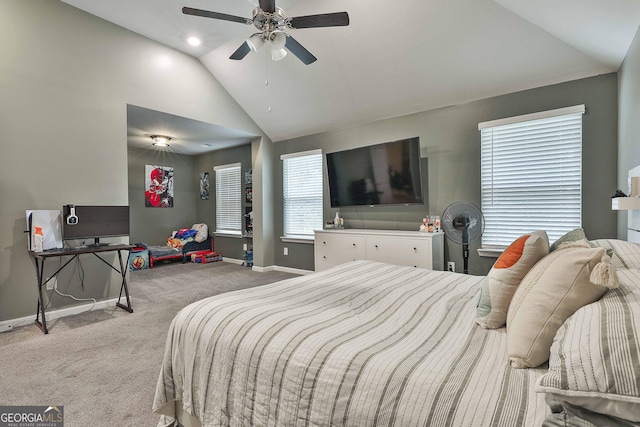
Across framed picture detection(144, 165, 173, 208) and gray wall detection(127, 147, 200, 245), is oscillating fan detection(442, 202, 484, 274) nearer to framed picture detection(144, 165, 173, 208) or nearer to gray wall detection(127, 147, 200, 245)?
gray wall detection(127, 147, 200, 245)

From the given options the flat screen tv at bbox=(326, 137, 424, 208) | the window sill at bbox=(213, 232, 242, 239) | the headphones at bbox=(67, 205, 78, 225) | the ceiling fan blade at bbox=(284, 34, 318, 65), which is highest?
the ceiling fan blade at bbox=(284, 34, 318, 65)

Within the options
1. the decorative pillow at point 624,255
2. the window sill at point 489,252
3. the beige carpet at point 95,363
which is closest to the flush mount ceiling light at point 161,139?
the beige carpet at point 95,363

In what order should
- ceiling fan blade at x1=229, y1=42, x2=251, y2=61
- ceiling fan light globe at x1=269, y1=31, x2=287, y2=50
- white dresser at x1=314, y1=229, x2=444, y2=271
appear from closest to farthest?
ceiling fan light globe at x1=269, y1=31, x2=287, y2=50
ceiling fan blade at x1=229, y1=42, x2=251, y2=61
white dresser at x1=314, y1=229, x2=444, y2=271

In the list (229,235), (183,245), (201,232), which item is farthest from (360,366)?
(201,232)

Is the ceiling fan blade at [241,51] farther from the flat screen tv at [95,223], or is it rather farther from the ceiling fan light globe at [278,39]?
the flat screen tv at [95,223]

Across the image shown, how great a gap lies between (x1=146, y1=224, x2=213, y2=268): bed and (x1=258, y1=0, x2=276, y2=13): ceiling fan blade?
17.0 ft

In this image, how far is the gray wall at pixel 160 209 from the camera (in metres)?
6.47

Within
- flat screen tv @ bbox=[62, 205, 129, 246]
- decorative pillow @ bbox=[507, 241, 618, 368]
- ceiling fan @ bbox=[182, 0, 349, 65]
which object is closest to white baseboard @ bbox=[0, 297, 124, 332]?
flat screen tv @ bbox=[62, 205, 129, 246]

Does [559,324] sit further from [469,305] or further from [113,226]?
[113,226]

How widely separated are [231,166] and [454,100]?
453cm

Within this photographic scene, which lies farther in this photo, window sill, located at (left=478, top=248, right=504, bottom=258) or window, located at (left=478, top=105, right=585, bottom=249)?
window sill, located at (left=478, top=248, right=504, bottom=258)

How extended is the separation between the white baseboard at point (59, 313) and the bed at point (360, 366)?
2.68m

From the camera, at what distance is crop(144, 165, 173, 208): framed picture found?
262 inches

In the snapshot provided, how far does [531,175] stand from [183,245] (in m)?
6.23
